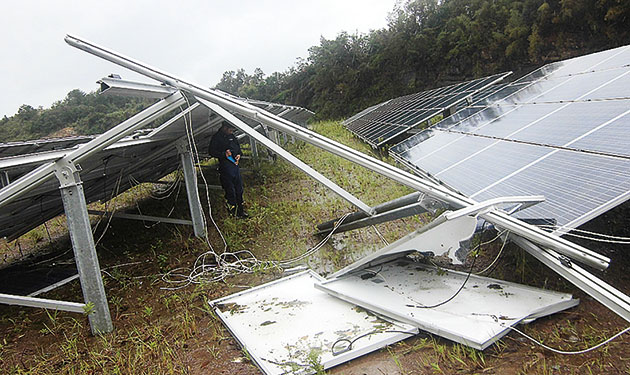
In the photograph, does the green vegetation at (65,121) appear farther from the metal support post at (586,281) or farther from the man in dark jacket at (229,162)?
the metal support post at (586,281)

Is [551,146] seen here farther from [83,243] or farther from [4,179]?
[4,179]

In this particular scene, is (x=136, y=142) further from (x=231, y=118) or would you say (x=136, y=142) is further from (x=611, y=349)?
(x=611, y=349)

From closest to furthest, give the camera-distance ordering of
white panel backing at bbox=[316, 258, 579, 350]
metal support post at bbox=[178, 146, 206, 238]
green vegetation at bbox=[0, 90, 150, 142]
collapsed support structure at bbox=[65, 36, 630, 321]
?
collapsed support structure at bbox=[65, 36, 630, 321] < white panel backing at bbox=[316, 258, 579, 350] < metal support post at bbox=[178, 146, 206, 238] < green vegetation at bbox=[0, 90, 150, 142]

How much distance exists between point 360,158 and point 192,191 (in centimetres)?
389

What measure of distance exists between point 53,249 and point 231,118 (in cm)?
659

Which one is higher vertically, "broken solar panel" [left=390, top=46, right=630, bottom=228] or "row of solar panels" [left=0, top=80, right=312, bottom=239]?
"row of solar panels" [left=0, top=80, right=312, bottom=239]

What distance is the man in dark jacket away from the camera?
768 centimetres

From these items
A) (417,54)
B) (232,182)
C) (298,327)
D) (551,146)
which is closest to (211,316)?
(298,327)

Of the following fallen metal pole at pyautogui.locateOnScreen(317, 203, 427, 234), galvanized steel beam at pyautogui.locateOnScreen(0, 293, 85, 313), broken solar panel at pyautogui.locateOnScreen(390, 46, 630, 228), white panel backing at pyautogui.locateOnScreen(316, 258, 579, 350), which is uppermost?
broken solar panel at pyautogui.locateOnScreen(390, 46, 630, 228)

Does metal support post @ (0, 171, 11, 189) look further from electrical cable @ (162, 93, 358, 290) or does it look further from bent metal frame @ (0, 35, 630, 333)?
electrical cable @ (162, 93, 358, 290)

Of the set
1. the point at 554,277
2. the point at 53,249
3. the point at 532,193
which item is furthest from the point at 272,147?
the point at 53,249

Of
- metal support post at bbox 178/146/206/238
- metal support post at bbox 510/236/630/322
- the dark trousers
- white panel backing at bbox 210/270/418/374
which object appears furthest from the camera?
the dark trousers

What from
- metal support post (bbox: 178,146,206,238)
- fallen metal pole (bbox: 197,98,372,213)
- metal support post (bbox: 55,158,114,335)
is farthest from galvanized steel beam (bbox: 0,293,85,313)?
metal support post (bbox: 178,146,206,238)

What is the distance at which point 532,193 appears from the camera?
400cm
